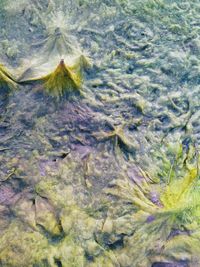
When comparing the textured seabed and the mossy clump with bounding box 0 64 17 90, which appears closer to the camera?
the textured seabed

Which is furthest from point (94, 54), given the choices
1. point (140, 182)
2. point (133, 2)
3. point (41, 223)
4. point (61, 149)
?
point (41, 223)

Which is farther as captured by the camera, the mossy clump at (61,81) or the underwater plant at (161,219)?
the mossy clump at (61,81)

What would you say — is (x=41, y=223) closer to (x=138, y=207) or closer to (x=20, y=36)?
(x=138, y=207)

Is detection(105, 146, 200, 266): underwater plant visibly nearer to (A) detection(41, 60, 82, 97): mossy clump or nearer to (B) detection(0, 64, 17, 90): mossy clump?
(A) detection(41, 60, 82, 97): mossy clump

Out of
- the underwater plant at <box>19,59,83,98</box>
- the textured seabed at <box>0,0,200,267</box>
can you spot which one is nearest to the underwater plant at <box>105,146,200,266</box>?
the textured seabed at <box>0,0,200,267</box>

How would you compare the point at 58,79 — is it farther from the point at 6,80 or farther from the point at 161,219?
the point at 161,219

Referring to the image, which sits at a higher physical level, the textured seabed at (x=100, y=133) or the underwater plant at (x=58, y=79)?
the underwater plant at (x=58, y=79)

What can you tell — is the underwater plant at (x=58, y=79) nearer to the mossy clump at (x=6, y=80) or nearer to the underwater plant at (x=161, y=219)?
the mossy clump at (x=6, y=80)

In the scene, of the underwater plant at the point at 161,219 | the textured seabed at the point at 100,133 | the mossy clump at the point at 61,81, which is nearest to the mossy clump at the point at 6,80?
the textured seabed at the point at 100,133
